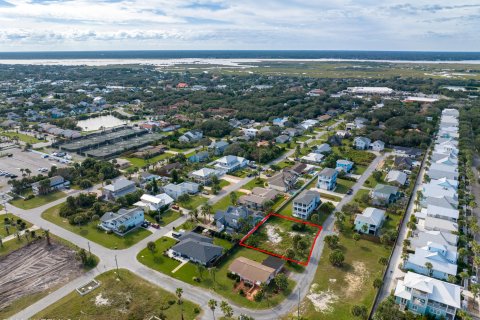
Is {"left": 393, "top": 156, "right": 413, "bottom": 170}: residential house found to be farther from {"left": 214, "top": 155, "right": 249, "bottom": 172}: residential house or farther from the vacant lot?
{"left": 214, "top": 155, "right": 249, "bottom": 172}: residential house

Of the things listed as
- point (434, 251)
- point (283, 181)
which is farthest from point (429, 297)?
point (283, 181)

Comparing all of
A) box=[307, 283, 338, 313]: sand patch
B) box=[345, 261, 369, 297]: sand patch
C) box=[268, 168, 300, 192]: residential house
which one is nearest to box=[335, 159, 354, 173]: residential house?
box=[268, 168, 300, 192]: residential house

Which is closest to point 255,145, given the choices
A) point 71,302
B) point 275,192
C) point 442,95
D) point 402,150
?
point 275,192

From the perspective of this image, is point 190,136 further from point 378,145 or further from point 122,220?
point 378,145

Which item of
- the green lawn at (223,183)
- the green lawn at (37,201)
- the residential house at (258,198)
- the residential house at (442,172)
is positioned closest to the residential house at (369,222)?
the residential house at (258,198)

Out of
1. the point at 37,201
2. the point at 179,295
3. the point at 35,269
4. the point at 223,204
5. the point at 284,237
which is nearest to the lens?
the point at 179,295

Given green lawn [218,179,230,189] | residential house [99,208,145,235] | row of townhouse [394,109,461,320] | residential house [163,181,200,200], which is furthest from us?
green lawn [218,179,230,189]

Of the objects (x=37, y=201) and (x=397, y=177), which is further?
(x=397, y=177)

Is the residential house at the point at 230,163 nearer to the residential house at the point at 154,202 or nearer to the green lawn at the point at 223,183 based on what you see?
the green lawn at the point at 223,183
